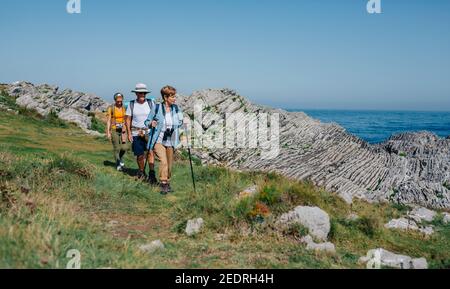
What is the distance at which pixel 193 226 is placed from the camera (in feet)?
23.4

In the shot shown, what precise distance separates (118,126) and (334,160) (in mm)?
13509

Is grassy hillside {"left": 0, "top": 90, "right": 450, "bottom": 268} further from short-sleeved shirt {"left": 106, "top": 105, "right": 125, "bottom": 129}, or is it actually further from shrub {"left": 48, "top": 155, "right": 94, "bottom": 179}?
short-sleeved shirt {"left": 106, "top": 105, "right": 125, "bottom": 129}

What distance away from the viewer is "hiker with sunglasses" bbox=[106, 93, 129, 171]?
11.7 meters

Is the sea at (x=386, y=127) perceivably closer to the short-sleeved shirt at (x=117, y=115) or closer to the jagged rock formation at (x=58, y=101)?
the jagged rock formation at (x=58, y=101)

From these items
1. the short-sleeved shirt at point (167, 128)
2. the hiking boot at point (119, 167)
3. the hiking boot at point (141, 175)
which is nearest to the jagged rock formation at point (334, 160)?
the hiking boot at point (141, 175)

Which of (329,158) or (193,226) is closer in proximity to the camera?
(193,226)

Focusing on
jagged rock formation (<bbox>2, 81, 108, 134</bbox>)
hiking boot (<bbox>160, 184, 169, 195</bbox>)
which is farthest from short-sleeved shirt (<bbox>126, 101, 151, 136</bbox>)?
jagged rock formation (<bbox>2, 81, 108, 134</bbox>)

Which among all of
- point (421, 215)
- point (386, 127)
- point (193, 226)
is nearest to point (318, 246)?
point (193, 226)

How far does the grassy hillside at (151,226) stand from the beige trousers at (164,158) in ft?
1.49

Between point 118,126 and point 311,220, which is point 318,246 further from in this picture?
point 118,126

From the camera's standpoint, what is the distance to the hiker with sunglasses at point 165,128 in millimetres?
9562

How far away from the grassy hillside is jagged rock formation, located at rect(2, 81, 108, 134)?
13875mm
